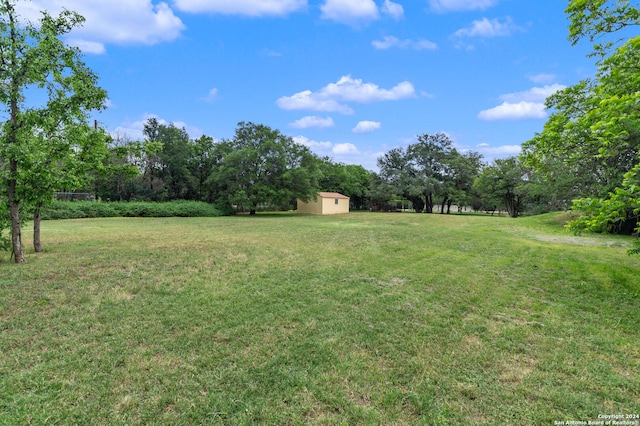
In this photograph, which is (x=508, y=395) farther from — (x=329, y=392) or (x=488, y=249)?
(x=488, y=249)

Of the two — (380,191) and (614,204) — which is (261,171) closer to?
(380,191)

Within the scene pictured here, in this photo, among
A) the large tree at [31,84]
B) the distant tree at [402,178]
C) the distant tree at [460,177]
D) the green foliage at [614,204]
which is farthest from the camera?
the distant tree at [460,177]

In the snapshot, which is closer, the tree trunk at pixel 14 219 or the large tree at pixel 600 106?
the large tree at pixel 600 106

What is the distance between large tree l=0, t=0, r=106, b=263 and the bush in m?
13.5

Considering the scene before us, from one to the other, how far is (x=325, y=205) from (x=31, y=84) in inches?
900

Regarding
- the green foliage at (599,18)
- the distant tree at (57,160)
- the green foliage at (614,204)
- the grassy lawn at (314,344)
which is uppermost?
the green foliage at (599,18)

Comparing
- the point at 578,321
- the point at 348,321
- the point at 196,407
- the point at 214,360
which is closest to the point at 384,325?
the point at 348,321

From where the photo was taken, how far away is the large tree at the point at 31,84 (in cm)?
507

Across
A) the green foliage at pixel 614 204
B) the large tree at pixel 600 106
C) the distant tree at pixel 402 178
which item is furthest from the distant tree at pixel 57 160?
the distant tree at pixel 402 178

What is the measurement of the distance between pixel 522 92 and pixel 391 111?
290 inches

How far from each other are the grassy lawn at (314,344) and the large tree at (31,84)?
2.02 m

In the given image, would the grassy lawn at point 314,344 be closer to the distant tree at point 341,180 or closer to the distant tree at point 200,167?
the distant tree at point 200,167

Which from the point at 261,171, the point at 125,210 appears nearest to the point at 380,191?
the point at 261,171

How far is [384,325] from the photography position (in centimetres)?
310
